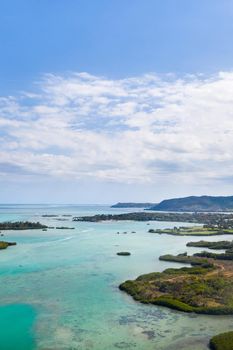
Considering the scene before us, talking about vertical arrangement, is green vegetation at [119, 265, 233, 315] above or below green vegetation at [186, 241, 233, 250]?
below

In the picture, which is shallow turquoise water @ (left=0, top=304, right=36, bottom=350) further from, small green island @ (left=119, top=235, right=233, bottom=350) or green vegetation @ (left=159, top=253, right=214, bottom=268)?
green vegetation @ (left=159, top=253, right=214, bottom=268)

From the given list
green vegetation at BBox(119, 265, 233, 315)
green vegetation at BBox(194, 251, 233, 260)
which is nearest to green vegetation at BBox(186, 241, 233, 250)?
green vegetation at BBox(194, 251, 233, 260)

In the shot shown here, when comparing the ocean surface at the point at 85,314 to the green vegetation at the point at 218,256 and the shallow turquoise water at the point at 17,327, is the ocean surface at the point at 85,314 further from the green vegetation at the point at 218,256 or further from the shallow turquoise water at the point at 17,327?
the green vegetation at the point at 218,256

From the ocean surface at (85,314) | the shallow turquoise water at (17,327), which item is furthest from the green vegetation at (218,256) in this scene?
the shallow turquoise water at (17,327)

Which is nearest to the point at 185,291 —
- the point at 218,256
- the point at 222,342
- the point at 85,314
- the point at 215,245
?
the point at 85,314

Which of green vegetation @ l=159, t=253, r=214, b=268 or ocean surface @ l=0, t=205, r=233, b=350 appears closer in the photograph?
ocean surface @ l=0, t=205, r=233, b=350

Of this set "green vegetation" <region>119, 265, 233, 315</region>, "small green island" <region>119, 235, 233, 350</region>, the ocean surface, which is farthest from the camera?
"green vegetation" <region>119, 265, 233, 315</region>

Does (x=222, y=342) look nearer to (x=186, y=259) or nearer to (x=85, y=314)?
(x=85, y=314)

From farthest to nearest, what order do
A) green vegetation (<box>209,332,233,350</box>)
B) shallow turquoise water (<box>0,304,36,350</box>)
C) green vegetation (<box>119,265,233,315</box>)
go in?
green vegetation (<box>119,265,233,315</box>), shallow turquoise water (<box>0,304,36,350</box>), green vegetation (<box>209,332,233,350</box>)

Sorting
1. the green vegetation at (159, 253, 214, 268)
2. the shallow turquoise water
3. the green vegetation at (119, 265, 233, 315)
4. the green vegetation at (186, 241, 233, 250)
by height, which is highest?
the green vegetation at (186, 241, 233, 250)
